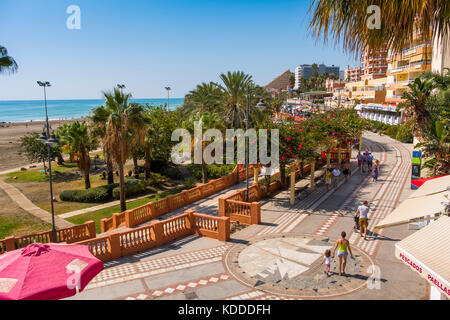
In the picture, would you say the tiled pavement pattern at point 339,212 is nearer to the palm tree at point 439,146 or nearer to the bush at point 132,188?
the palm tree at point 439,146

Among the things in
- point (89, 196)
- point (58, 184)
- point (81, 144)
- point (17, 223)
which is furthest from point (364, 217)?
point (58, 184)

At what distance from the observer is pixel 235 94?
34.5 m

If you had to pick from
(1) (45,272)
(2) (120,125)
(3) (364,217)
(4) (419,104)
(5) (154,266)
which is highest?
(4) (419,104)

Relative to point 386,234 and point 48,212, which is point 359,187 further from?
point 48,212

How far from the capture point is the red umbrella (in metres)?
6.60

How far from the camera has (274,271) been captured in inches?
434

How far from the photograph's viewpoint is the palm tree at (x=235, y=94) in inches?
1350

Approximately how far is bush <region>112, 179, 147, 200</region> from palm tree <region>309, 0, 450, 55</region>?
25.4 metres

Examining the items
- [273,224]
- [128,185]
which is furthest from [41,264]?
[128,185]

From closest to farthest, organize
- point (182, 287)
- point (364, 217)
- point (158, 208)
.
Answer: point (182, 287), point (364, 217), point (158, 208)

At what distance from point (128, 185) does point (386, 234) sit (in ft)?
66.9

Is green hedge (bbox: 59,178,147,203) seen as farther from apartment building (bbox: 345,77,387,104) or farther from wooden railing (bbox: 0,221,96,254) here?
apartment building (bbox: 345,77,387,104)

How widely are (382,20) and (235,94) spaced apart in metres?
31.2

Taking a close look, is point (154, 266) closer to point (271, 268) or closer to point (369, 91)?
point (271, 268)
